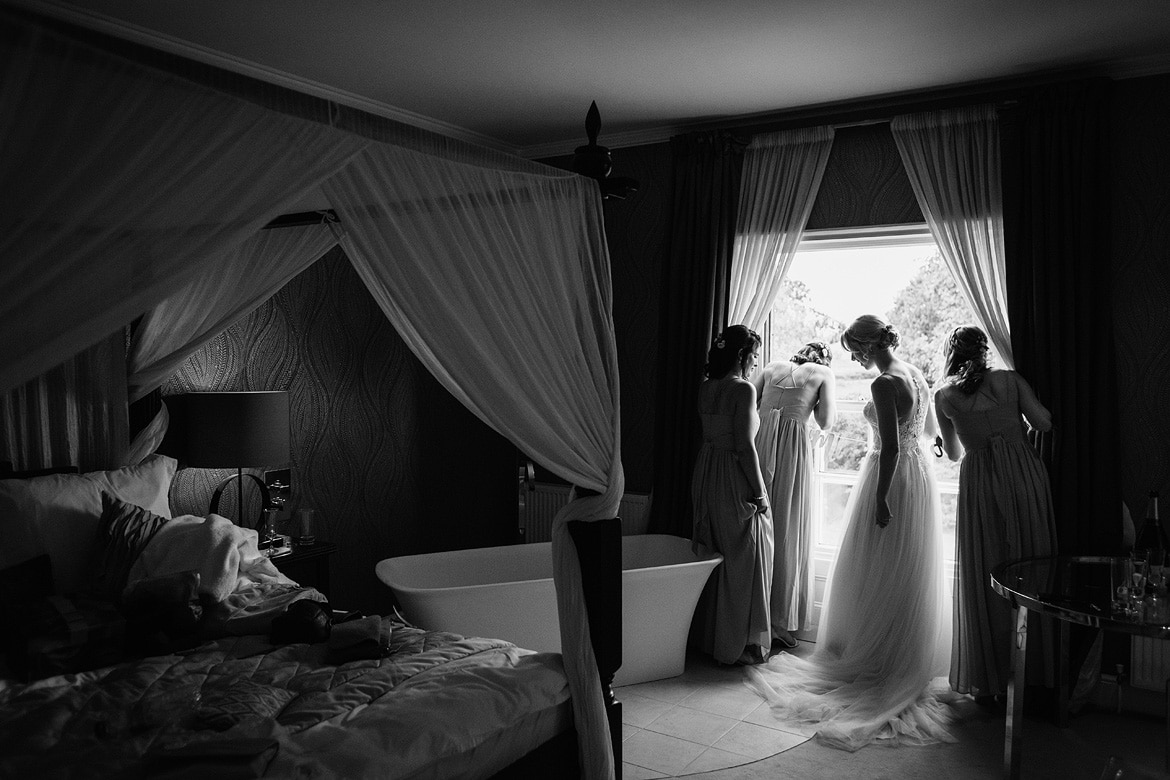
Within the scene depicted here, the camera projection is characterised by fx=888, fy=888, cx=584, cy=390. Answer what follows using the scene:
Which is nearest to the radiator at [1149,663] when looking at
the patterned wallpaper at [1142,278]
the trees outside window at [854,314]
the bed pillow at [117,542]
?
the patterned wallpaper at [1142,278]

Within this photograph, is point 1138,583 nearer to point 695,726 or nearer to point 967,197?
point 695,726

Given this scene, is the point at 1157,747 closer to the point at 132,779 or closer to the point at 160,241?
the point at 132,779

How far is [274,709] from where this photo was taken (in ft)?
7.28

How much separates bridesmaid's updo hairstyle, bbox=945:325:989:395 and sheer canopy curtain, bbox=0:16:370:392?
9.97 ft

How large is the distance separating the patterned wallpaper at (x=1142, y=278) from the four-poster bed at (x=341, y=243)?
2.49m

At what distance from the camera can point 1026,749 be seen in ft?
11.4

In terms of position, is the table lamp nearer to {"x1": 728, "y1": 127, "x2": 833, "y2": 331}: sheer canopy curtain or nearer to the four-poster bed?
the four-poster bed

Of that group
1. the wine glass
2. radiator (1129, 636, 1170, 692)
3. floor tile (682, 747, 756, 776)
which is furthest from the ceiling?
floor tile (682, 747, 756, 776)

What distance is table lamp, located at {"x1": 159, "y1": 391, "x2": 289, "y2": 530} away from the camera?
371cm

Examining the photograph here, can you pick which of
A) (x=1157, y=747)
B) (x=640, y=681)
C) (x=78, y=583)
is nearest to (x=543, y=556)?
(x=640, y=681)

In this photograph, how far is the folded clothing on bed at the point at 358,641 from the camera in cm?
261

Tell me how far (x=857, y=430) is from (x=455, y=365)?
3.10 metres

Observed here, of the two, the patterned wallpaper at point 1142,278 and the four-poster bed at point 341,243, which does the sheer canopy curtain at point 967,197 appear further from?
the four-poster bed at point 341,243

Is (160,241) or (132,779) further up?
(160,241)
